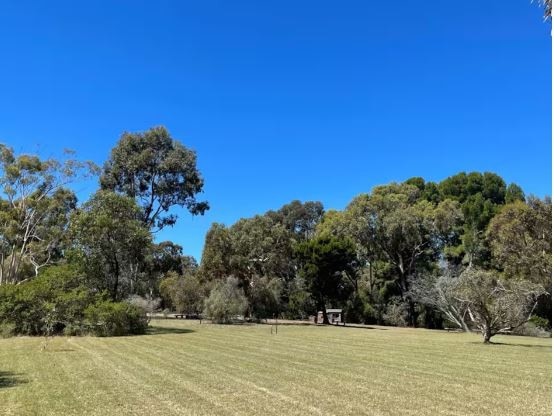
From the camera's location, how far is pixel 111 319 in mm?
25109

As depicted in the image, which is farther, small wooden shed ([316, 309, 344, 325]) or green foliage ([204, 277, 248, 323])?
small wooden shed ([316, 309, 344, 325])

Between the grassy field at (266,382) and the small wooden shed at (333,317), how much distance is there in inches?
1063

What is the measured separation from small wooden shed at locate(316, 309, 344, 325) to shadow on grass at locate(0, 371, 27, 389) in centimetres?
3457

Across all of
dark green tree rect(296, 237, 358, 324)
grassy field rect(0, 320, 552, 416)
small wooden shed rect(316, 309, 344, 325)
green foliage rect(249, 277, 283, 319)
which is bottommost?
grassy field rect(0, 320, 552, 416)

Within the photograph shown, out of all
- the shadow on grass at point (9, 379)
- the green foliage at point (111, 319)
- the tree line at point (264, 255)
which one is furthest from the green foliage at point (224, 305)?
the shadow on grass at point (9, 379)

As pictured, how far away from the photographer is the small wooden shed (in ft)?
145

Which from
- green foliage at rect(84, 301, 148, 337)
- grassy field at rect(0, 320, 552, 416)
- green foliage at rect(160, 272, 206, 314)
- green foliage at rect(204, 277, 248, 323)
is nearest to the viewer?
grassy field at rect(0, 320, 552, 416)

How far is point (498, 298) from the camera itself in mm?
22500

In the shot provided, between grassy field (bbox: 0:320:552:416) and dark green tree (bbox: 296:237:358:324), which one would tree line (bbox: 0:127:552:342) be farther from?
grassy field (bbox: 0:320:552:416)

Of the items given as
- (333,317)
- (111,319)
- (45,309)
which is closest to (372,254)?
(333,317)

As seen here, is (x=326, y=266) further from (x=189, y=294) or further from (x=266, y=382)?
(x=266, y=382)

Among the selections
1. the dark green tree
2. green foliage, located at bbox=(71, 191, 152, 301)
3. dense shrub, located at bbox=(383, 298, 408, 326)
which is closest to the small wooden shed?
the dark green tree

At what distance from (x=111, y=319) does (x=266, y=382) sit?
54.2 ft

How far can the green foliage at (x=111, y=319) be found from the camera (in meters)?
24.7
